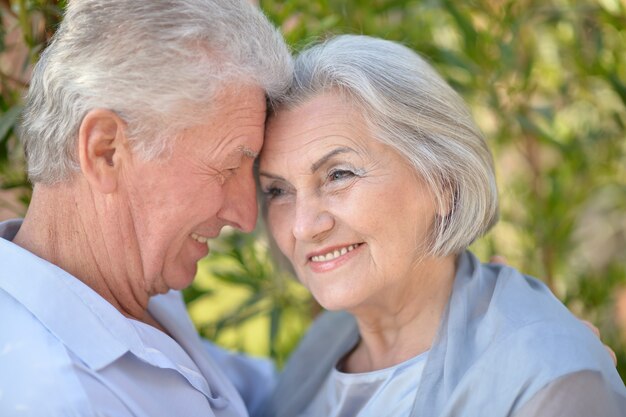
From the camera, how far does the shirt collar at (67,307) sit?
194cm

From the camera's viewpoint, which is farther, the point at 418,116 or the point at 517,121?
the point at 517,121

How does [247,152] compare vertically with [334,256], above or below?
above

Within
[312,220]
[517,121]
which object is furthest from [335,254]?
[517,121]

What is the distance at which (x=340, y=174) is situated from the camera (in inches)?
92.0

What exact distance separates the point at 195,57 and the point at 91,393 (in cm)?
88

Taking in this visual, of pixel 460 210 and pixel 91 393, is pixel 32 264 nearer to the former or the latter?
pixel 91 393

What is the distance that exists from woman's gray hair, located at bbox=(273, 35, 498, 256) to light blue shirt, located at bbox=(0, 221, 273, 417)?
797 mm

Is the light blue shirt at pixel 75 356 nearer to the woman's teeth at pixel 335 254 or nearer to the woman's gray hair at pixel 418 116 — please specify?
the woman's teeth at pixel 335 254

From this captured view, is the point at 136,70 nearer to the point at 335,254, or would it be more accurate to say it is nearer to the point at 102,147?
the point at 102,147

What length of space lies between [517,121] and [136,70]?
5.89 feet

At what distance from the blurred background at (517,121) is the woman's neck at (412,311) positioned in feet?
1.99

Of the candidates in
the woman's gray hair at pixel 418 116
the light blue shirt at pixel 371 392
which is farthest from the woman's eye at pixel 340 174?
the light blue shirt at pixel 371 392

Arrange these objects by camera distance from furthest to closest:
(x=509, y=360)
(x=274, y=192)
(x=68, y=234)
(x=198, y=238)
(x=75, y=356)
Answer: (x=274, y=192) < (x=198, y=238) < (x=68, y=234) < (x=509, y=360) < (x=75, y=356)

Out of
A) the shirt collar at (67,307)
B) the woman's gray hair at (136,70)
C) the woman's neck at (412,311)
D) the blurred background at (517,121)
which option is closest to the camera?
the shirt collar at (67,307)
